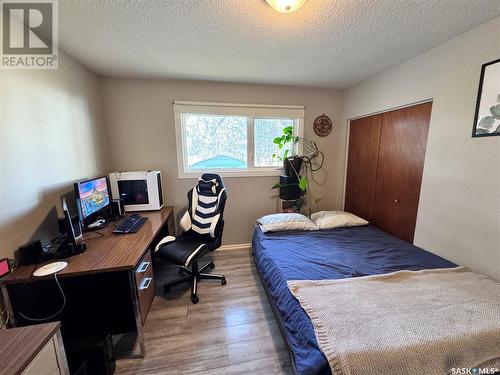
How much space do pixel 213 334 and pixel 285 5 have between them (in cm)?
234

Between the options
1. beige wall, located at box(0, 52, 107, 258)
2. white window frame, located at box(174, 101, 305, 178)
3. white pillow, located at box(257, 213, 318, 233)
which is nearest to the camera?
beige wall, located at box(0, 52, 107, 258)

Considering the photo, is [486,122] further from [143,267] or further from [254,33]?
[143,267]

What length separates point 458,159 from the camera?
1691 mm

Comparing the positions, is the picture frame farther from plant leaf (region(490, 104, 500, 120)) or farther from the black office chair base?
the black office chair base

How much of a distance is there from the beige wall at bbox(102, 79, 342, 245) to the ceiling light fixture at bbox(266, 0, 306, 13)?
1.59 meters

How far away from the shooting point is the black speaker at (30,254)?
4.34ft

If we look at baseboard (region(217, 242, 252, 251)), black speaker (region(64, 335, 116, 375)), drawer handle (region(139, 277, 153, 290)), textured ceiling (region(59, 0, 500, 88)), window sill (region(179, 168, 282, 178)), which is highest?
textured ceiling (region(59, 0, 500, 88))

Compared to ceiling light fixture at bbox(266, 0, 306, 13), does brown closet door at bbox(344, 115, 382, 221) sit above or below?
below

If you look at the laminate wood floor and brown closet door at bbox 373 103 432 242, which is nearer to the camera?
the laminate wood floor

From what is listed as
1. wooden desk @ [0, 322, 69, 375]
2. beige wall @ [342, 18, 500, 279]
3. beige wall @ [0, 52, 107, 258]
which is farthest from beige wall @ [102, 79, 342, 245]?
wooden desk @ [0, 322, 69, 375]

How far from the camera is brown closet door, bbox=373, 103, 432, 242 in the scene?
80.6 inches

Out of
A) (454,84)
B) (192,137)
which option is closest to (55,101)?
(192,137)

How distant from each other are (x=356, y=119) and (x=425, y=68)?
40.8 inches

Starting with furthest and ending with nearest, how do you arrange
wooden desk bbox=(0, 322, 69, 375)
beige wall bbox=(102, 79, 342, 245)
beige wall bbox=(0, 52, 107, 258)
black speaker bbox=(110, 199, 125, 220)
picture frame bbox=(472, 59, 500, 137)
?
beige wall bbox=(102, 79, 342, 245) → black speaker bbox=(110, 199, 125, 220) → picture frame bbox=(472, 59, 500, 137) → beige wall bbox=(0, 52, 107, 258) → wooden desk bbox=(0, 322, 69, 375)
